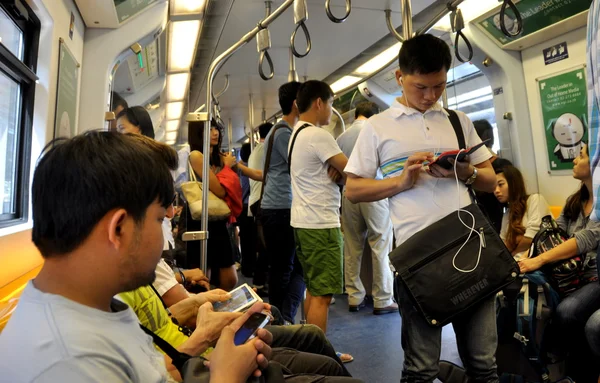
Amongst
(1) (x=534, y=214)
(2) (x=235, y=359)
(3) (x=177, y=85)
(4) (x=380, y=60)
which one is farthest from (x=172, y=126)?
(2) (x=235, y=359)

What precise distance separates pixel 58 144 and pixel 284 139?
1927 mm

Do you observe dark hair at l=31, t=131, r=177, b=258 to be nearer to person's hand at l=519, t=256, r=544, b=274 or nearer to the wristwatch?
the wristwatch

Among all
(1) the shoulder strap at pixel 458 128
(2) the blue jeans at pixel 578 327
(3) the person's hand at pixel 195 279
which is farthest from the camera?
(3) the person's hand at pixel 195 279

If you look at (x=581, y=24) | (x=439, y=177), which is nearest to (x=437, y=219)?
(x=439, y=177)

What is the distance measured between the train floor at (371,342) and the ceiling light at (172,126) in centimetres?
764

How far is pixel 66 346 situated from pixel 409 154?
49.9 inches

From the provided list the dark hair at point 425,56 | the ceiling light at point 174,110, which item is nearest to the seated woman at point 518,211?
the dark hair at point 425,56

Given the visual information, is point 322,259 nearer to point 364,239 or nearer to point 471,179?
point 471,179

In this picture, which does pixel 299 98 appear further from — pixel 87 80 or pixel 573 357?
pixel 573 357

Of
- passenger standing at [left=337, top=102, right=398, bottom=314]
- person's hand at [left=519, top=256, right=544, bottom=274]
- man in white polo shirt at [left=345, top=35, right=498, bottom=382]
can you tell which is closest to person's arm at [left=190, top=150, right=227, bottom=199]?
passenger standing at [left=337, top=102, right=398, bottom=314]

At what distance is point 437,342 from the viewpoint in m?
1.46

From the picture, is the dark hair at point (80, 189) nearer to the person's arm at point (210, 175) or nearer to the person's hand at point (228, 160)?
the person's arm at point (210, 175)

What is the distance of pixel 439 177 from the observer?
4.90 feet

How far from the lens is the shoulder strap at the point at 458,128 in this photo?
63.1 inches
